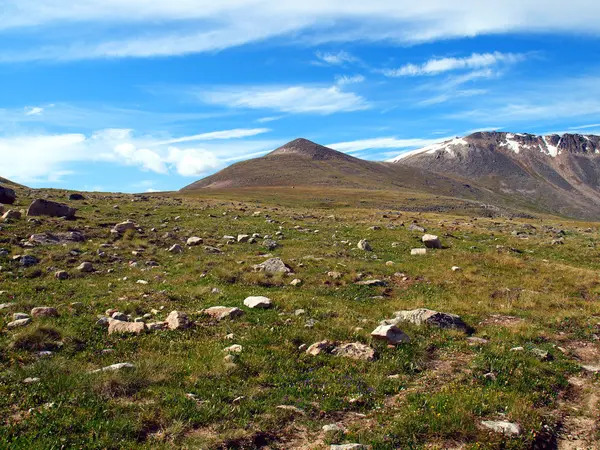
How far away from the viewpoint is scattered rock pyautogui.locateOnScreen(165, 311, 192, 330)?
1202cm

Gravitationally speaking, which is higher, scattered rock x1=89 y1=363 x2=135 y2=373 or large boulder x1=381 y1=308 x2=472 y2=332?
scattered rock x1=89 y1=363 x2=135 y2=373

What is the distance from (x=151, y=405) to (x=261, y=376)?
2.57 metres

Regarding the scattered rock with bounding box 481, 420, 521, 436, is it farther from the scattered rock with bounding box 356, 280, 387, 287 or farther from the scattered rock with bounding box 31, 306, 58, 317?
the scattered rock with bounding box 31, 306, 58, 317

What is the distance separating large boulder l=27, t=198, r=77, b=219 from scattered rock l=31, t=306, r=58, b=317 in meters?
19.7

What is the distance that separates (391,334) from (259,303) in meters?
5.13

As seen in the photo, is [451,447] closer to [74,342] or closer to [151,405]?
[151,405]

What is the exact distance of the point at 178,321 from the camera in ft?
39.7

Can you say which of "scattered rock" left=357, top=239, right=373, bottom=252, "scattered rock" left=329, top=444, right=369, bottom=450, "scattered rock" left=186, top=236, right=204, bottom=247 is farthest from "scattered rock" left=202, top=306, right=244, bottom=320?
"scattered rock" left=357, top=239, right=373, bottom=252

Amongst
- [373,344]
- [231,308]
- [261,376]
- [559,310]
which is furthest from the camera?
[559,310]

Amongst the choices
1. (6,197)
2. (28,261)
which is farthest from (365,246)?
(6,197)

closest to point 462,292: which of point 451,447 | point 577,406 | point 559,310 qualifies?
point 559,310

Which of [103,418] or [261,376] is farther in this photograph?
[261,376]

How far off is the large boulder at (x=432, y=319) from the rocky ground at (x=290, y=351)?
7 centimetres

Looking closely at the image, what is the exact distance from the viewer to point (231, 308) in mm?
13617
